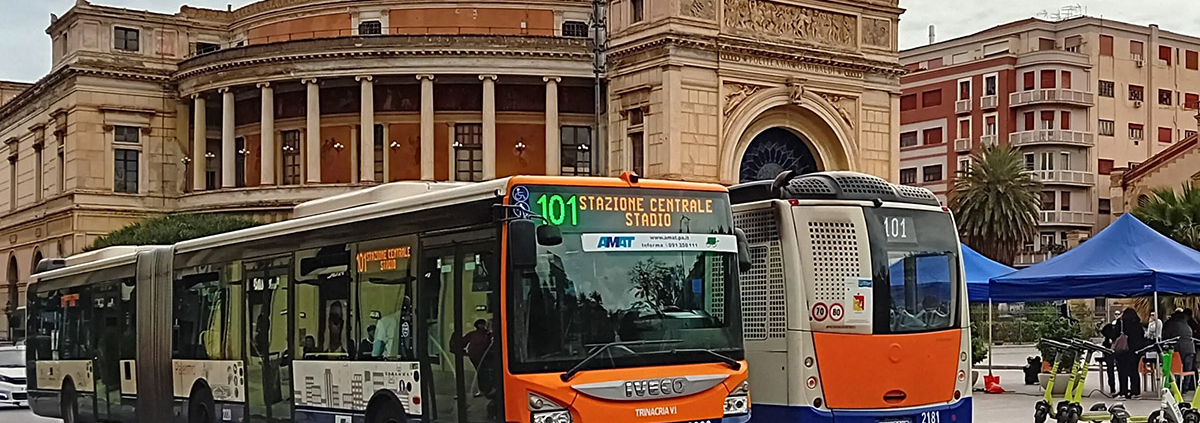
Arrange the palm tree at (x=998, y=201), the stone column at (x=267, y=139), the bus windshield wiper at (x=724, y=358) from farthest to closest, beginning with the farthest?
1. the palm tree at (x=998, y=201)
2. the stone column at (x=267, y=139)
3. the bus windshield wiper at (x=724, y=358)

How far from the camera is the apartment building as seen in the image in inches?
2744

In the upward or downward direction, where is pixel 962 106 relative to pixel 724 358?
upward

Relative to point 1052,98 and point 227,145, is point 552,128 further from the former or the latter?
point 1052,98

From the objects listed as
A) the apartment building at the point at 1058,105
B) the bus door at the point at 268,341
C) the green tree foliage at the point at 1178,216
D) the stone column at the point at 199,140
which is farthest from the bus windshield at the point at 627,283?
the apartment building at the point at 1058,105

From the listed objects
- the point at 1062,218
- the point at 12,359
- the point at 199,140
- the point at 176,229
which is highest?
the point at 199,140

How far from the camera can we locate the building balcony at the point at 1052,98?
226ft

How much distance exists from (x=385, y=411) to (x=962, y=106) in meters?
62.0

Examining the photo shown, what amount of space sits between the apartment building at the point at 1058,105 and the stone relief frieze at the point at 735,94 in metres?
21.6

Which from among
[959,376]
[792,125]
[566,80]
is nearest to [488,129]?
[566,80]

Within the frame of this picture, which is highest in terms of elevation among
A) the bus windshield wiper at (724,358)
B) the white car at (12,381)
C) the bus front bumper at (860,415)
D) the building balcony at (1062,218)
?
the building balcony at (1062,218)

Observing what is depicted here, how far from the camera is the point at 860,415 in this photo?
13.6m

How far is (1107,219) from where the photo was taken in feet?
233

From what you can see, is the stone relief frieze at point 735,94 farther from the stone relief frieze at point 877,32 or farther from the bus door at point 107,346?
the bus door at point 107,346

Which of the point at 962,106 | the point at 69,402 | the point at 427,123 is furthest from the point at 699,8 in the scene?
the point at 69,402
